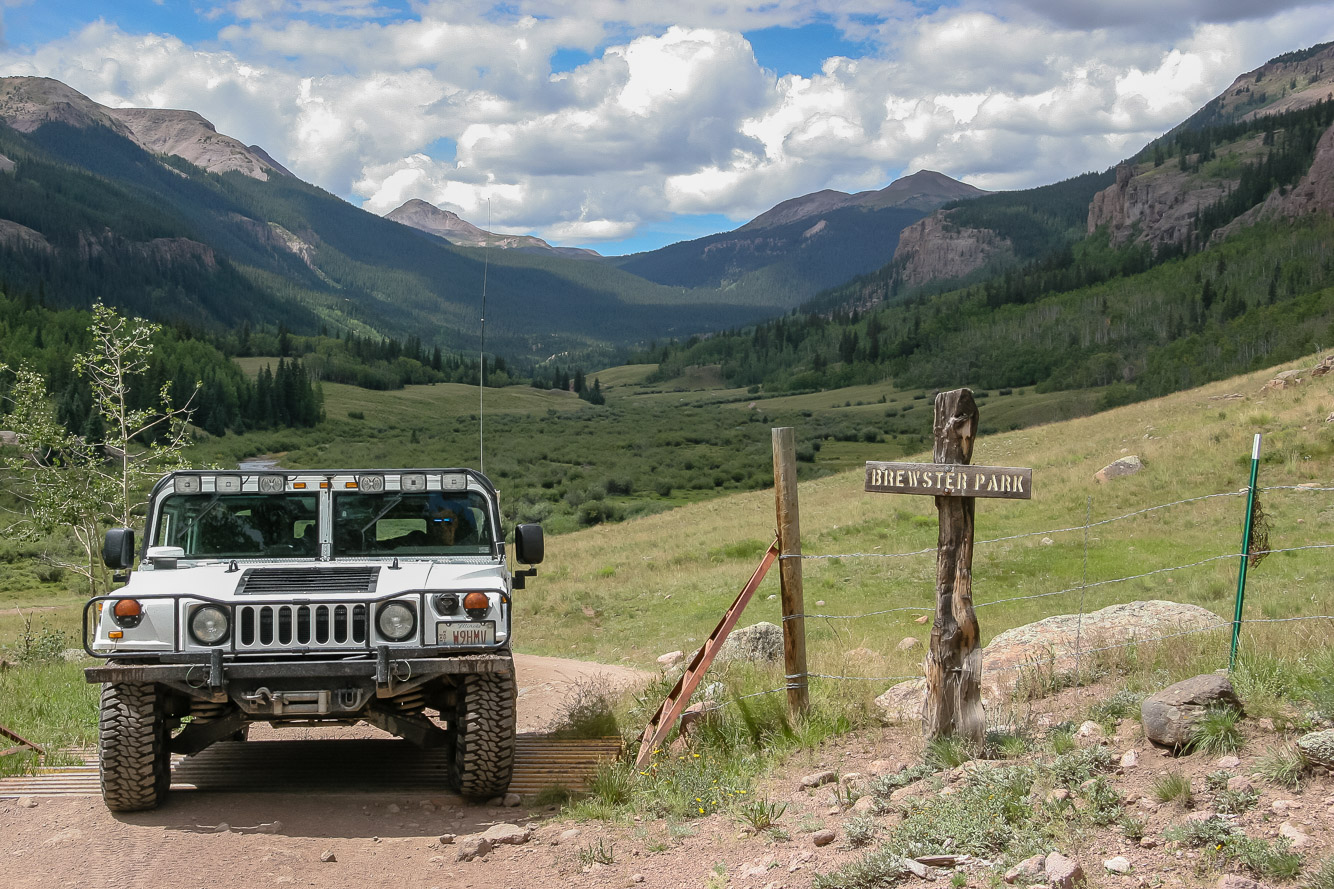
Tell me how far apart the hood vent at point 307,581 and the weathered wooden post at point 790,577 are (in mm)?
3202

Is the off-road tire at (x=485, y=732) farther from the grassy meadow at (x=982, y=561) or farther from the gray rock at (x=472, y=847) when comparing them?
the grassy meadow at (x=982, y=561)

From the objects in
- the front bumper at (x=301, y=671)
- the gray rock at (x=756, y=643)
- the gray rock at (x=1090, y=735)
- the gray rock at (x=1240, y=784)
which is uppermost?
the front bumper at (x=301, y=671)

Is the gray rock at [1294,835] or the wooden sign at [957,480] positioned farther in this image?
the wooden sign at [957,480]

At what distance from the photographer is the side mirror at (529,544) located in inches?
353

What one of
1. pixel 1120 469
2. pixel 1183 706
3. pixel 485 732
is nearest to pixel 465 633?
pixel 485 732

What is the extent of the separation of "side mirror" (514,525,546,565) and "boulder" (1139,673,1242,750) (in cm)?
462

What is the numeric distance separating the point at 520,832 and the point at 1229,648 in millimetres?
5486

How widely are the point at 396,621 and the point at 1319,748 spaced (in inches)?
223

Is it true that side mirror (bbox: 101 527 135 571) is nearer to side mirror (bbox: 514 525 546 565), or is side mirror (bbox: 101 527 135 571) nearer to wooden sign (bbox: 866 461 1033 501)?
side mirror (bbox: 514 525 546 565)

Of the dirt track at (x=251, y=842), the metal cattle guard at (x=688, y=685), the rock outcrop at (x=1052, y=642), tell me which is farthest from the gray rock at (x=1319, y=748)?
the dirt track at (x=251, y=842)

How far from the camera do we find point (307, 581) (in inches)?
319

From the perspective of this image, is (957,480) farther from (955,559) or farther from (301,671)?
(301,671)

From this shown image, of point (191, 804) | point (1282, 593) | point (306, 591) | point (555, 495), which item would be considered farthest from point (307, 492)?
point (555, 495)

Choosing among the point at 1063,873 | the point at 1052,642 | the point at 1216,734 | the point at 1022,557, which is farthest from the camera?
the point at 1022,557
